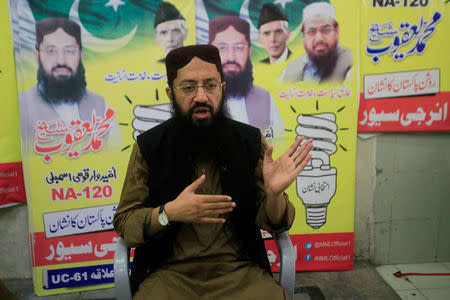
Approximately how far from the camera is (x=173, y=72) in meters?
1.32

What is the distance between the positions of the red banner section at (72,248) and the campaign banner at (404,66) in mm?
2022

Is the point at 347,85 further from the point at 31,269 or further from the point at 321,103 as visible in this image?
the point at 31,269

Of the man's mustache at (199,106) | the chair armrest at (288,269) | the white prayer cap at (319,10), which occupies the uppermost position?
the white prayer cap at (319,10)

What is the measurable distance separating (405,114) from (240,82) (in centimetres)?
122

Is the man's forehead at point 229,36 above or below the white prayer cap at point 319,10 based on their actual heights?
below

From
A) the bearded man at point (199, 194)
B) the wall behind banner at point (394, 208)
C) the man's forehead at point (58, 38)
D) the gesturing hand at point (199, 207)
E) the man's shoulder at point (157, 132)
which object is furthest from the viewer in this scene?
the wall behind banner at point (394, 208)

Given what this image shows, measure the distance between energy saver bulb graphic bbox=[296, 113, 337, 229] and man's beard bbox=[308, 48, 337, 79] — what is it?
291mm

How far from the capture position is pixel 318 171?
226 centimetres

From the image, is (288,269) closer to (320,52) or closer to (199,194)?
(199,194)

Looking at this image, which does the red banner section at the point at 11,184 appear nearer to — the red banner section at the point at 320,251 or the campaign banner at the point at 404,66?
the red banner section at the point at 320,251

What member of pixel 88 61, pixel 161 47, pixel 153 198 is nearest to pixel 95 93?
pixel 88 61

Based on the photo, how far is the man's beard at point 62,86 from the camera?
2.03 m

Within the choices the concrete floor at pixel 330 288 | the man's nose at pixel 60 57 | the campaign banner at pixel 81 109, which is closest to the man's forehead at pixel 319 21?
the campaign banner at pixel 81 109

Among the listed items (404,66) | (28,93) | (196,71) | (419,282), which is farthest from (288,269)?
(28,93)
